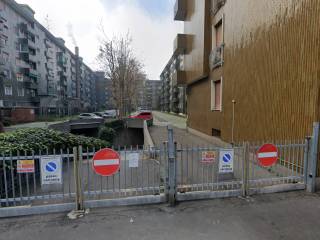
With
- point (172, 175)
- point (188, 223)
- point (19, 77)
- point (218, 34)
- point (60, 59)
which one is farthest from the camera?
point (60, 59)

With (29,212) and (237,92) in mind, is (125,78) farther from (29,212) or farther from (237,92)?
(29,212)

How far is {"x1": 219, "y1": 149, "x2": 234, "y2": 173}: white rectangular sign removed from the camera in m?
4.36

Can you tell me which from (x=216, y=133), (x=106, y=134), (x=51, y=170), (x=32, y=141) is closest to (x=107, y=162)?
(x=51, y=170)

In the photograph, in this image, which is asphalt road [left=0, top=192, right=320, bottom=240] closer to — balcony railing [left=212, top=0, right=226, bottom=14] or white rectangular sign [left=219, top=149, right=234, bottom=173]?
white rectangular sign [left=219, top=149, right=234, bottom=173]

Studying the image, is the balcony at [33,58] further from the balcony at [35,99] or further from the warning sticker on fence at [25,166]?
the warning sticker on fence at [25,166]

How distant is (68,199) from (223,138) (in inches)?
320

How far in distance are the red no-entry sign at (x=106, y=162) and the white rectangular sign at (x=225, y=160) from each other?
7.42ft

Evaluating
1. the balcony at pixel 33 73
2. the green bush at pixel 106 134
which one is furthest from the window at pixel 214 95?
the balcony at pixel 33 73

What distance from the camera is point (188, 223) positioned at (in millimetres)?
3479

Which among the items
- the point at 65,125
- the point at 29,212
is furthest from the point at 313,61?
the point at 65,125

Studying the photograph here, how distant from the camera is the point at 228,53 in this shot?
9.80 metres

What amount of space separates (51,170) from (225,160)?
11.9ft

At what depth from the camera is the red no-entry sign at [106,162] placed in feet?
12.8

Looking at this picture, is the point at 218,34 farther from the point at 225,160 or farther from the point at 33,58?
the point at 33,58
